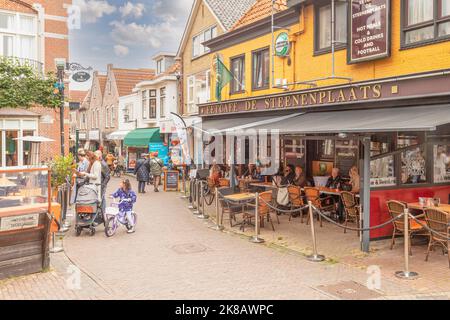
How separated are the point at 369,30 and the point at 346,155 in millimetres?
4266

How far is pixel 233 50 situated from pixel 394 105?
8.59 m

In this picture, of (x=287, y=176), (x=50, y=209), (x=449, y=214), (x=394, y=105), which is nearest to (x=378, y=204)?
(x=449, y=214)

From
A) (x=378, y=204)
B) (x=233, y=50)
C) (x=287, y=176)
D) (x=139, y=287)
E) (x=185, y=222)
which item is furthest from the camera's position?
(x=233, y=50)

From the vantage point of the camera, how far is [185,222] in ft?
42.4

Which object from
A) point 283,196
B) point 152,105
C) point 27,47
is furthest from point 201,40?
point 283,196

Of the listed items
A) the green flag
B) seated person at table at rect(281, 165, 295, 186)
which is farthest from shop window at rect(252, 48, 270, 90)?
seated person at table at rect(281, 165, 295, 186)

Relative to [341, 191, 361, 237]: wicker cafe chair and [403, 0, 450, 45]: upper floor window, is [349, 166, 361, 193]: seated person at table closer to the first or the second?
[341, 191, 361, 237]: wicker cafe chair

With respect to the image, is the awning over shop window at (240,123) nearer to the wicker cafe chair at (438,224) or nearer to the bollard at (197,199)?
the bollard at (197,199)

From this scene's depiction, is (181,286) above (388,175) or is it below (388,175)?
below

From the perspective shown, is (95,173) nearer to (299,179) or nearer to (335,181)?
(299,179)

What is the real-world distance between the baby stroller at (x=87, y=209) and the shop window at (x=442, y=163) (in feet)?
25.7

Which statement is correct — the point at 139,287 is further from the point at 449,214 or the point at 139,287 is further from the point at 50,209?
the point at 449,214

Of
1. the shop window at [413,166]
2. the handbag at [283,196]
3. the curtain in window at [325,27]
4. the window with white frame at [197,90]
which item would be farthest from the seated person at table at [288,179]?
the window with white frame at [197,90]

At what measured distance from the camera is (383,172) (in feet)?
32.0
